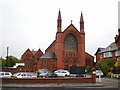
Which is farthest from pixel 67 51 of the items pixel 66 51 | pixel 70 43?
pixel 70 43

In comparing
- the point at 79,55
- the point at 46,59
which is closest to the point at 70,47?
the point at 79,55

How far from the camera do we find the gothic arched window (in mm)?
70875

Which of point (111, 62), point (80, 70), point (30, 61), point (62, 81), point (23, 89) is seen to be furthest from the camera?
point (30, 61)

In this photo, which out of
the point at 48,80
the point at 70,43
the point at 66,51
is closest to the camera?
the point at 48,80

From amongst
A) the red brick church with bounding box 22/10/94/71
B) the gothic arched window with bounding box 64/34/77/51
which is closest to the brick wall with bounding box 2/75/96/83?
the red brick church with bounding box 22/10/94/71

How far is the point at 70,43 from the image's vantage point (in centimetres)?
7138

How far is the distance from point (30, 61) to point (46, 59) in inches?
903

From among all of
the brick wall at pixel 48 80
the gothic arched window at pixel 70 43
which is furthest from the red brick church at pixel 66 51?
the brick wall at pixel 48 80

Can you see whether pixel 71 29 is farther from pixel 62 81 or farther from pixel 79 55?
pixel 62 81

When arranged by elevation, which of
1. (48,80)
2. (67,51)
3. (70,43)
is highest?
(70,43)

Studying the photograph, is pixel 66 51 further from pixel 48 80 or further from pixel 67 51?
pixel 48 80

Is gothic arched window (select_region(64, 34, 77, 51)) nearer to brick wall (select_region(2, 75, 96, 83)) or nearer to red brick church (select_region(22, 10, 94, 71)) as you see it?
red brick church (select_region(22, 10, 94, 71))

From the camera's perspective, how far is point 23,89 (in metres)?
18.8

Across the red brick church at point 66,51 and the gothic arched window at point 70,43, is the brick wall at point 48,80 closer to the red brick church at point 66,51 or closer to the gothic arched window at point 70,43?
the red brick church at point 66,51
